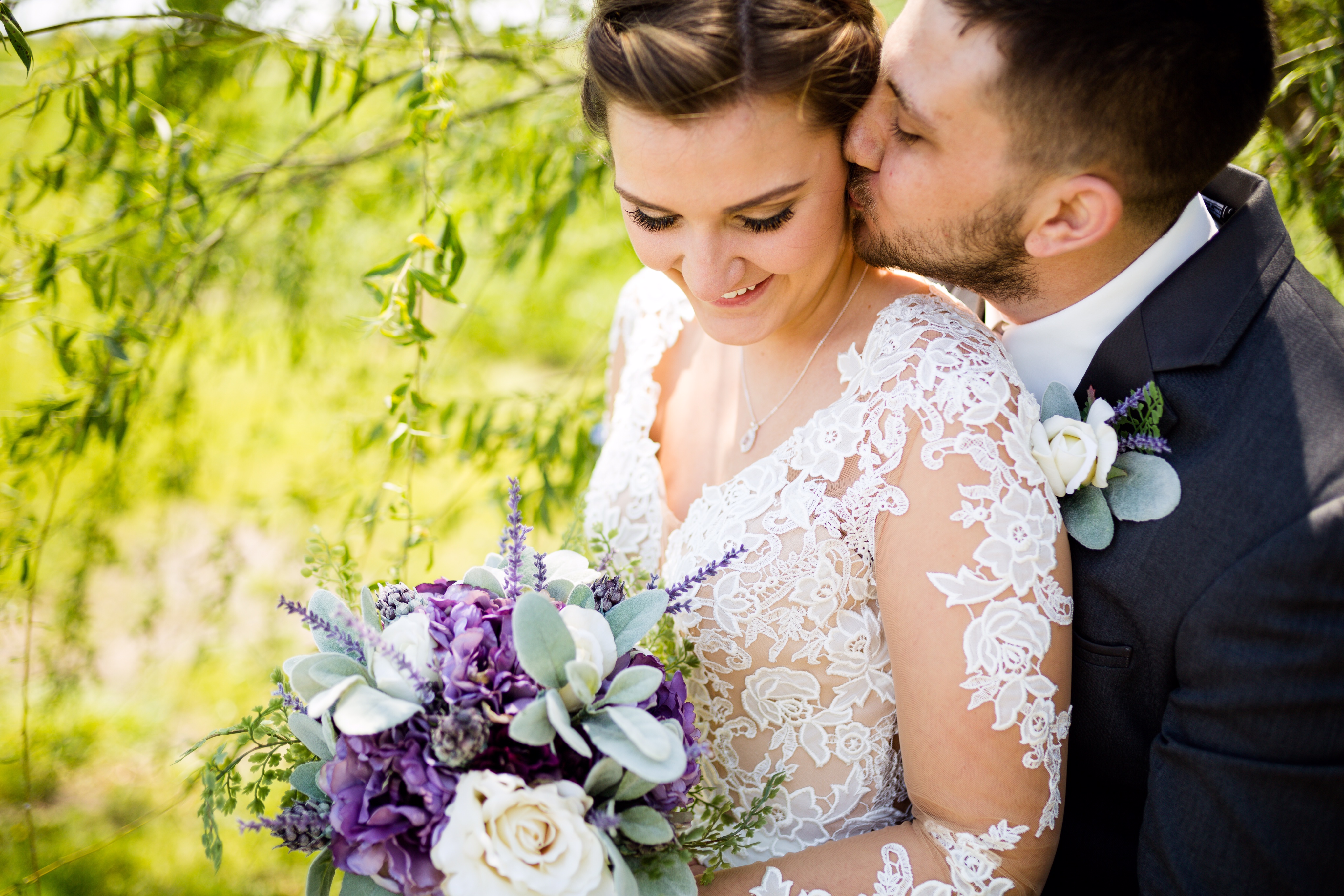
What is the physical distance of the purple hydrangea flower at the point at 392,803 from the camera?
111 centimetres

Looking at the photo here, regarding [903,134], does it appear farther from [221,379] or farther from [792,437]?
[221,379]

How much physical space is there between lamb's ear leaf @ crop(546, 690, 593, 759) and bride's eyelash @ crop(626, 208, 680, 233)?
92 cm

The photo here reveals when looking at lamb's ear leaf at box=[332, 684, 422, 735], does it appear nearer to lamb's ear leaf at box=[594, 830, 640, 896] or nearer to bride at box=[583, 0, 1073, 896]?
lamb's ear leaf at box=[594, 830, 640, 896]

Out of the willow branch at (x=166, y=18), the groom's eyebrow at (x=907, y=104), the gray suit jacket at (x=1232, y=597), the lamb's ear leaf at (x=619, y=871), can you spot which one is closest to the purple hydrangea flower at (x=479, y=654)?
the lamb's ear leaf at (x=619, y=871)

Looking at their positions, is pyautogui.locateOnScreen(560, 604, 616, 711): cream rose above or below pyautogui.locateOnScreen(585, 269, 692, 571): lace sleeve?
above

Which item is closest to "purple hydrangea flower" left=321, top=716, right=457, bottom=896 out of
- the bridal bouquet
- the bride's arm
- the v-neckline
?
the bridal bouquet

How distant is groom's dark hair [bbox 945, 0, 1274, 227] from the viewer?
1376mm

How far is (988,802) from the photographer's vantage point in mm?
1437

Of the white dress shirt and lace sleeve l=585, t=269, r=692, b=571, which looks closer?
the white dress shirt

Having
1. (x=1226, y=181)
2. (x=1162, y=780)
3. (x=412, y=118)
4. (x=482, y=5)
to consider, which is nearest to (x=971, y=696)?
(x=1162, y=780)

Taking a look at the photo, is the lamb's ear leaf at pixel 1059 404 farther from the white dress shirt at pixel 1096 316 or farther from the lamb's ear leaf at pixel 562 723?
the lamb's ear leaf at pixel 562 723

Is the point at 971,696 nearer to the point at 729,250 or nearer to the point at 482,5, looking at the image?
the point at 729,250

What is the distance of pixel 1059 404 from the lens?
159cm

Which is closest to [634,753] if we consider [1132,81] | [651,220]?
[651,220]
